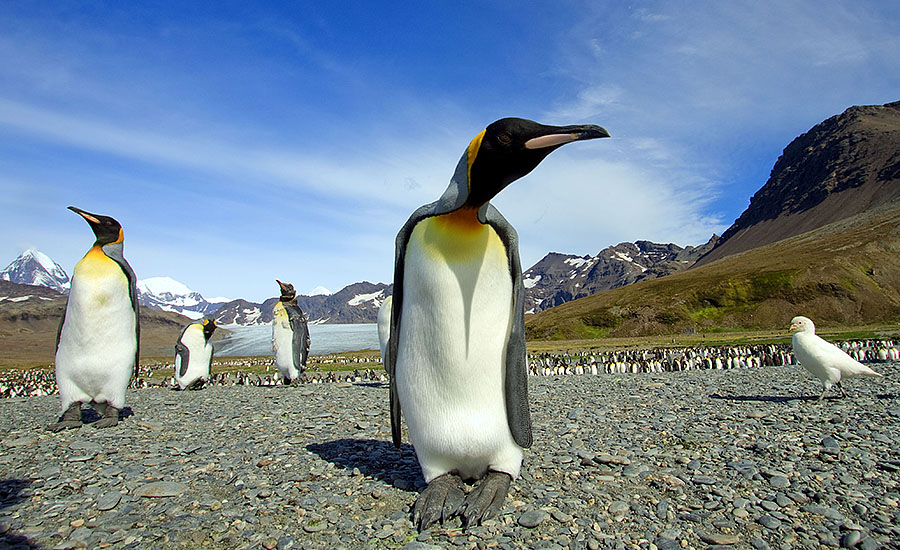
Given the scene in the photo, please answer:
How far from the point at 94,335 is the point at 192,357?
7.60 metres

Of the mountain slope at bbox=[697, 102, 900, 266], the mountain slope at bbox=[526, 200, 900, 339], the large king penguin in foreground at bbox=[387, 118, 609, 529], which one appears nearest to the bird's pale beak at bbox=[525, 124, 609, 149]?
the large king penguin in foreground at bbox=[387, 118, 609, 529]

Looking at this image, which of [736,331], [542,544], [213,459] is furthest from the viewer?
[736,331]

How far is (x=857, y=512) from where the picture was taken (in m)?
3.35

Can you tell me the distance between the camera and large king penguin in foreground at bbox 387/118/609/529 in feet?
11.0

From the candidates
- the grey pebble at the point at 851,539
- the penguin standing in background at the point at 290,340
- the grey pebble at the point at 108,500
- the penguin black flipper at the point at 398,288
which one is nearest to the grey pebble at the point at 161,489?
the grey pebble at the point at 108,500

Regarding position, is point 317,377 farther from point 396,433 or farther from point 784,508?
point 784,508

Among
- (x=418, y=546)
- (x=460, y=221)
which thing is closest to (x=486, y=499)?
(x=418, y=546)

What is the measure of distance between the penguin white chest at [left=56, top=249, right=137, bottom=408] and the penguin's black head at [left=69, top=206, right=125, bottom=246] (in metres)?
0.24

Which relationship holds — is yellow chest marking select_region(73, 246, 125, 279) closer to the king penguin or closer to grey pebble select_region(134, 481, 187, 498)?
the king penguin

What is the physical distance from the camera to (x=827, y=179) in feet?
393

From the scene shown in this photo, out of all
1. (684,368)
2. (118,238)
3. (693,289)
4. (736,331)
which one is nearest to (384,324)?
(118,238)

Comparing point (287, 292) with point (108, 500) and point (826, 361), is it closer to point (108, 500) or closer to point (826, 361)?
point (108, 500)

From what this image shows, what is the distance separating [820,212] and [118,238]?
137m

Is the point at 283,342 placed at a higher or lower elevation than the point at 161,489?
higher
